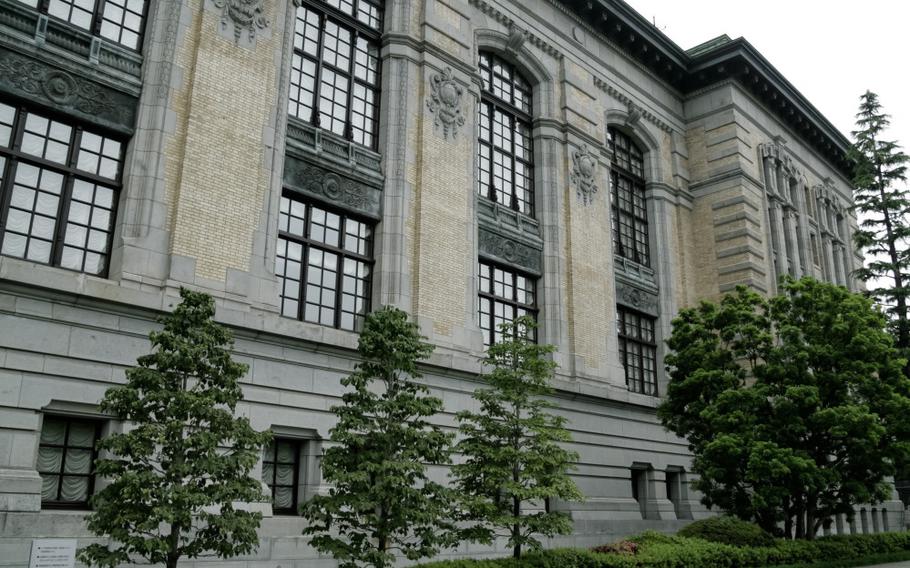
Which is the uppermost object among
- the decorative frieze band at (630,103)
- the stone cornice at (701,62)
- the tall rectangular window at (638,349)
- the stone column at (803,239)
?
the stone cornice at (701,62)

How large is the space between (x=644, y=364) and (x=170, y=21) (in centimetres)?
2099

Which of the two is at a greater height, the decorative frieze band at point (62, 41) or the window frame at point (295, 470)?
the decorative frieze band at point (62, 41)

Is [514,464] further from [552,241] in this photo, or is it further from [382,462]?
[552,241]

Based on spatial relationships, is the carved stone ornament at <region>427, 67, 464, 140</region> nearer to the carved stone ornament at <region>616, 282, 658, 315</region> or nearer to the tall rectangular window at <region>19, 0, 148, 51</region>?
the tall rectangular window at <region>19, 0, 148, 51</region>

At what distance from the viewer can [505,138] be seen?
2730cm

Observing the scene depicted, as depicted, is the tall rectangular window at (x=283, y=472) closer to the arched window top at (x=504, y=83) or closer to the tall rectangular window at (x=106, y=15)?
the tall rectangular window at (x=106, y=15)

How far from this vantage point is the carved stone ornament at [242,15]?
18.7 metres

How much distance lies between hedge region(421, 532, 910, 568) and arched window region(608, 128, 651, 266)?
12.6 meters

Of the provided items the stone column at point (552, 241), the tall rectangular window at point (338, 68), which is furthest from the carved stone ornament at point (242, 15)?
the stone column at point (552, 241)

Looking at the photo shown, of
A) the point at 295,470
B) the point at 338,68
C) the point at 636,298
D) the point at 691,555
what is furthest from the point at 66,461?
the point at 636,298

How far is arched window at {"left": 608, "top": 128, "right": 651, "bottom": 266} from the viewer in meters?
31.8

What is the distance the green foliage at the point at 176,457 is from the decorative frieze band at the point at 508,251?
13.0 metres

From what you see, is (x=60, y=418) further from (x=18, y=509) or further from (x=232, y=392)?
(x=232, y=392)

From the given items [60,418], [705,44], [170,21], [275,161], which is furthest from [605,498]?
[705,44]
